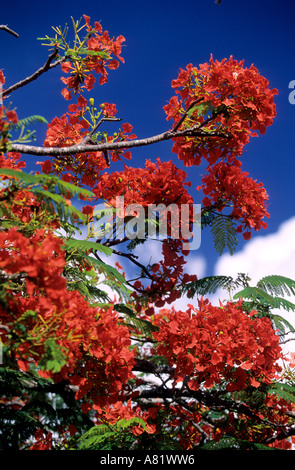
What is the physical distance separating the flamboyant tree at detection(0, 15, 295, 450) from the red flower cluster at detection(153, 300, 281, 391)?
11mm

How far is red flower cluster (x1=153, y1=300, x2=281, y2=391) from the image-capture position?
3.09m

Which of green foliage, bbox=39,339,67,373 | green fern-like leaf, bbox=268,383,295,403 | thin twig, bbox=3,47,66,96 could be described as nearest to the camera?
green foliage, bbox=39,339,67,373

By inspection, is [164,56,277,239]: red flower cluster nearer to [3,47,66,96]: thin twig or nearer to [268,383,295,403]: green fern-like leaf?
[3,47,66,96]: thin twig

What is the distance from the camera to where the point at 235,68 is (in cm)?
309

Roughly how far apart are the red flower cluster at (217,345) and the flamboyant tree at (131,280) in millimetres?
11

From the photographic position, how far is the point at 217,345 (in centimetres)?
309

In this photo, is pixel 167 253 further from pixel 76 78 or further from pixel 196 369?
pixel 76 78

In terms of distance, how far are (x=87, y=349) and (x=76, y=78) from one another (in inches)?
101

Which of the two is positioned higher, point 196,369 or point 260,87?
point 260,87

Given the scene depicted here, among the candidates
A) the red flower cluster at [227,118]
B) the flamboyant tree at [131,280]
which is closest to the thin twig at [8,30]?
the flamboyant tree at [131,280]

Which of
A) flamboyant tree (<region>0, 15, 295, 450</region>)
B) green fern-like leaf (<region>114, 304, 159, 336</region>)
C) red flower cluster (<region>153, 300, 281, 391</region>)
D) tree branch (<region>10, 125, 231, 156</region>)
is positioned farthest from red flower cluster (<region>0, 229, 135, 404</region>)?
green fern-like leaf (<region>114, 304, 159, 336</region>)

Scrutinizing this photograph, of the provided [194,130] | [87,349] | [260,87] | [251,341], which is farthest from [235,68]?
[87,349]

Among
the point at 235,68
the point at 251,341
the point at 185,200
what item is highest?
the point at 235,68

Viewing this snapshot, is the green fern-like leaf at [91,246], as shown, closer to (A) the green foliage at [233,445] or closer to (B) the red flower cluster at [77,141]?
(B) the red flower cluster at [77,141]
